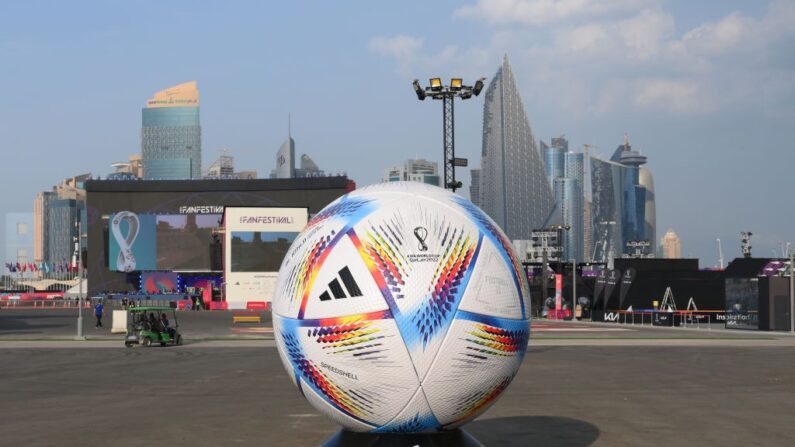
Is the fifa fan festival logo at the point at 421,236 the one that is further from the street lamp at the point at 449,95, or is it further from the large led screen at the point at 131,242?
the large led screen at the point at 131,242

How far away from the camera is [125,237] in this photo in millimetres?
135375

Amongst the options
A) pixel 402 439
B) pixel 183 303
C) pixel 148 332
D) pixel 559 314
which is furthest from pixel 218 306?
pixel 402 439

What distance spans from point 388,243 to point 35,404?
45.9ft

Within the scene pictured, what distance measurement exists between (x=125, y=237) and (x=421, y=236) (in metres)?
134

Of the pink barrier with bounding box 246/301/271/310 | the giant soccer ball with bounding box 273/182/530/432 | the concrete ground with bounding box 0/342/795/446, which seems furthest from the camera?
the pink barrier with bounding box 246/301/271/310

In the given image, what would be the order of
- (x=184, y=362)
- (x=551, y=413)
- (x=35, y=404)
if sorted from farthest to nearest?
1. (x=184, y=362)
2. (x=35, y=404)
3. (x=551, y=413)

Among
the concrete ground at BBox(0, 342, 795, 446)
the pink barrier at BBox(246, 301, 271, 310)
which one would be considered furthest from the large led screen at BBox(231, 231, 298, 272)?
the concrete ground at BBox(0, 342, 795, 446)

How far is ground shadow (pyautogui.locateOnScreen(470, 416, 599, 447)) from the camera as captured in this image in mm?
13211

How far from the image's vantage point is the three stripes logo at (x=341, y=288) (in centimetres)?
714

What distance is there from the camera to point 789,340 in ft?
140

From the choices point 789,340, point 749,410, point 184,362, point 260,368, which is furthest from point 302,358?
point 789,340

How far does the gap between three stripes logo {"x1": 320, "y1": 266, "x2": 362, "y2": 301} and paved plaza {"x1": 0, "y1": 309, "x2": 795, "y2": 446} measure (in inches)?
256

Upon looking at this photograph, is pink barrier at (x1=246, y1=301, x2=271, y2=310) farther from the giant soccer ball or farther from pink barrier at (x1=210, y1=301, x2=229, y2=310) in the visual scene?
the giant soccer ball

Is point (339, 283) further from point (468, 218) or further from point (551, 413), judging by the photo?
point (551, 413)
